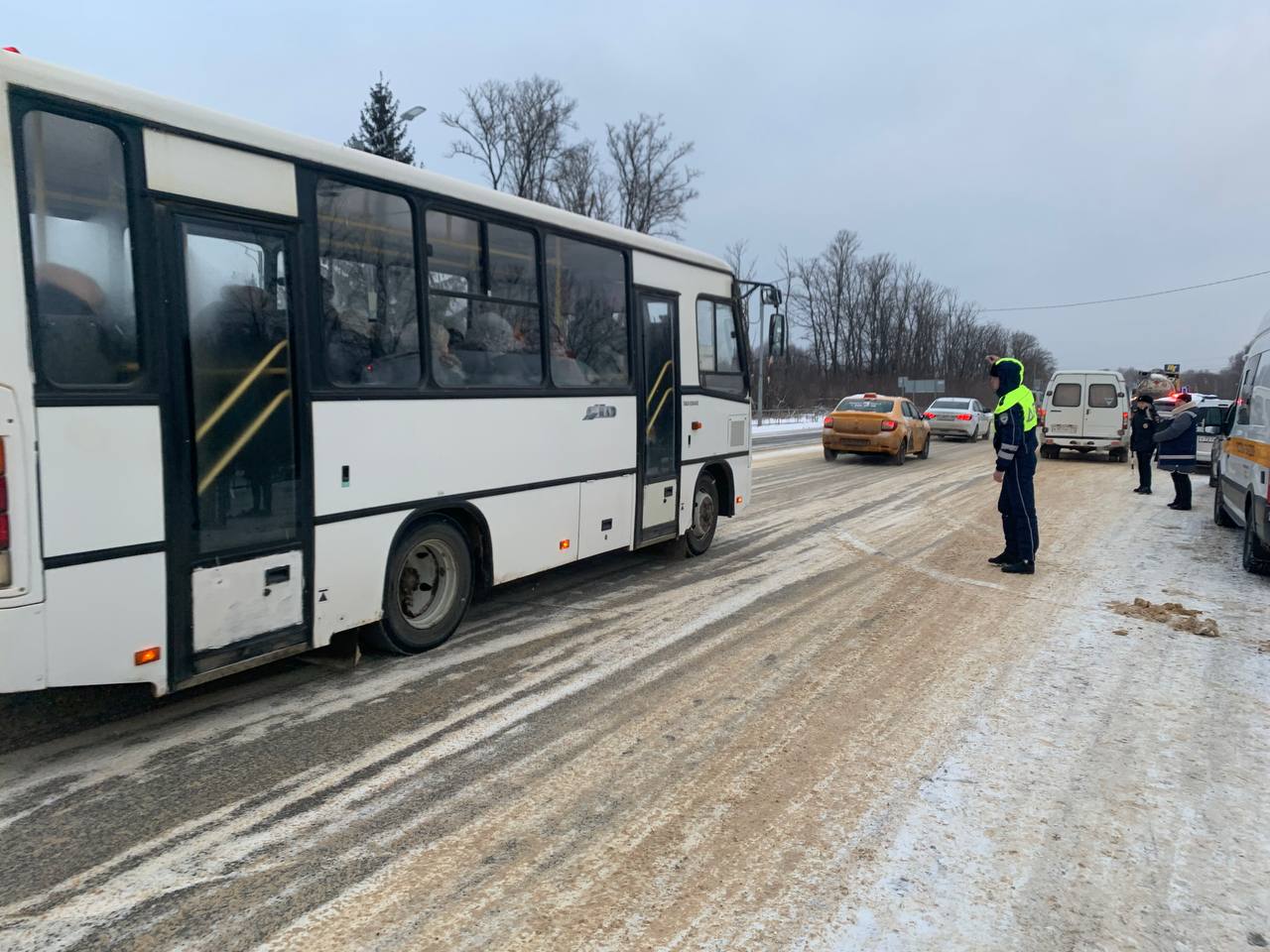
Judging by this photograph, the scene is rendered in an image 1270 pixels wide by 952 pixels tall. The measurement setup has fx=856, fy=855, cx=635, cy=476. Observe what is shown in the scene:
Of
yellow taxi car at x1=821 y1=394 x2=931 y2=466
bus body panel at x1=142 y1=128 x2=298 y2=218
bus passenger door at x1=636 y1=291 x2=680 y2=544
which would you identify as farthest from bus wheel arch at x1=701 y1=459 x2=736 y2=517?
yellow taxi car at x1=821 y1=394 x2=931 y2=466

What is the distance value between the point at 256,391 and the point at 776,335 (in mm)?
6491

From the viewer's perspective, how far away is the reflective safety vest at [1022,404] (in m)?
8.33

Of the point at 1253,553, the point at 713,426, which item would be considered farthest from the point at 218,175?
the point at 1253,553

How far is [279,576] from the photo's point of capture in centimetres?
461

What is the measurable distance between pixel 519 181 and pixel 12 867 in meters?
49.4

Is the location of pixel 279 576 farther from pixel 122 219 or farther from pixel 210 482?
pixel 122 219

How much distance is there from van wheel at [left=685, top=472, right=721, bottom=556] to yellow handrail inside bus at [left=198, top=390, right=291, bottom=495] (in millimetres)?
5012

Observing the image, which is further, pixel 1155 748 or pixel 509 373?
pixel 509 373

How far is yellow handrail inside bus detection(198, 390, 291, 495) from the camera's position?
4238 millimetres

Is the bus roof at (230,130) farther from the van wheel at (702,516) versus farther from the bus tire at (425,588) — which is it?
the van wheel at (702,516)

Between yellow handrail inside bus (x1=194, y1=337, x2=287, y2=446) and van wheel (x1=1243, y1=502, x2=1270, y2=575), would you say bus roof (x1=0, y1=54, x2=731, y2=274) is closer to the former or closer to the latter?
yellow handrail inside bus (x1=194, y1=337, x2=287, y2=446)

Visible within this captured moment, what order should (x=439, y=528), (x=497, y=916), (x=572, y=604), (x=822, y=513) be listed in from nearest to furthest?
(x=497, y=916) < (x=439, y=528) < (x=572, y=604) < (x=822, y=513)

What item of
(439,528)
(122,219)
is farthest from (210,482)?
(439,528)

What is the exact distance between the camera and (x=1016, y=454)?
330 inches
